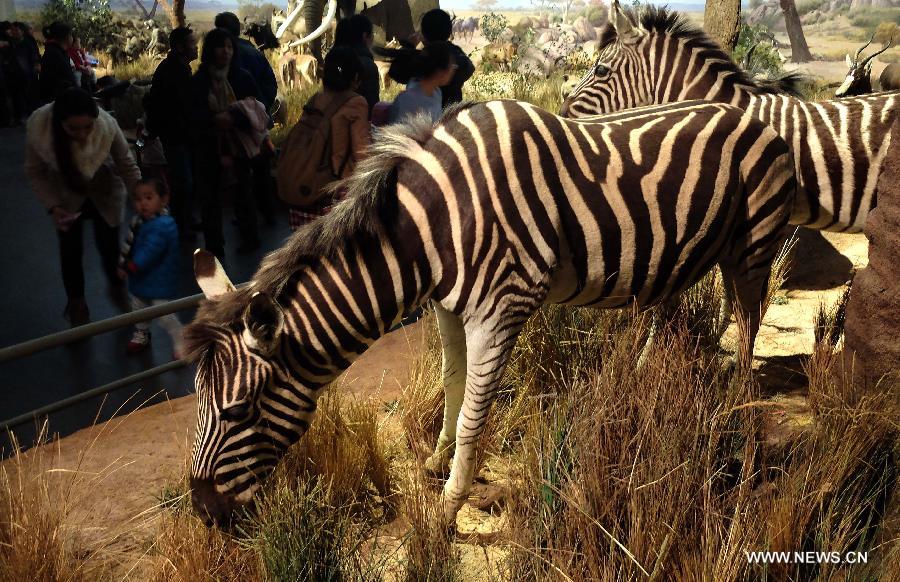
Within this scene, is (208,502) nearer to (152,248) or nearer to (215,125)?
Answer: (152,248)

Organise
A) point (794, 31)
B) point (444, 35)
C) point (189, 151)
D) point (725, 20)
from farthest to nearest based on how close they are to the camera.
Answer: point (794, 31)
point (444, 35)
point (725, 20)
point (189, 151)

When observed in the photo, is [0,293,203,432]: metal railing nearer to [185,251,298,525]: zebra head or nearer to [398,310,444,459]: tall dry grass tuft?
[398,310,444,459]: tall dry grass tuft

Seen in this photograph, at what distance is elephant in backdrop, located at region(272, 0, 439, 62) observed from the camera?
1316 centimetres

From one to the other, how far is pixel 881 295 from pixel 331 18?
1110 cm

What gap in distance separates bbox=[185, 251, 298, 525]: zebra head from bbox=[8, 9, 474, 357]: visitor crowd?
1.09 meters

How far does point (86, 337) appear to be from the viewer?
424cm

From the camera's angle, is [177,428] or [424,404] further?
[177,428]

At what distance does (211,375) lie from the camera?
2648mm

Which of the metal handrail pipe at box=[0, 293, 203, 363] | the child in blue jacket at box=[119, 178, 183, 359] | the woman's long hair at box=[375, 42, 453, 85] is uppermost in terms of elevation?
the woman's long hair at box=[375, 42, 453, 85]

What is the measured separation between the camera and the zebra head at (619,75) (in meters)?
4.94

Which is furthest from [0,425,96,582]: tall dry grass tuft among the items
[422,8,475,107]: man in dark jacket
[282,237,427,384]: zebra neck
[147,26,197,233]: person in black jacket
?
[422,8,475,107]: man in dark jacket

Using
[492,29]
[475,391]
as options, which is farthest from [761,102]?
[492,29]

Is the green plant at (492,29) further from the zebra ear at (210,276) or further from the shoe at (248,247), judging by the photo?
→ the zebra ear at (210,276)

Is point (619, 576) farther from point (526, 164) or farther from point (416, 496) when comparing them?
point (526, 164)
